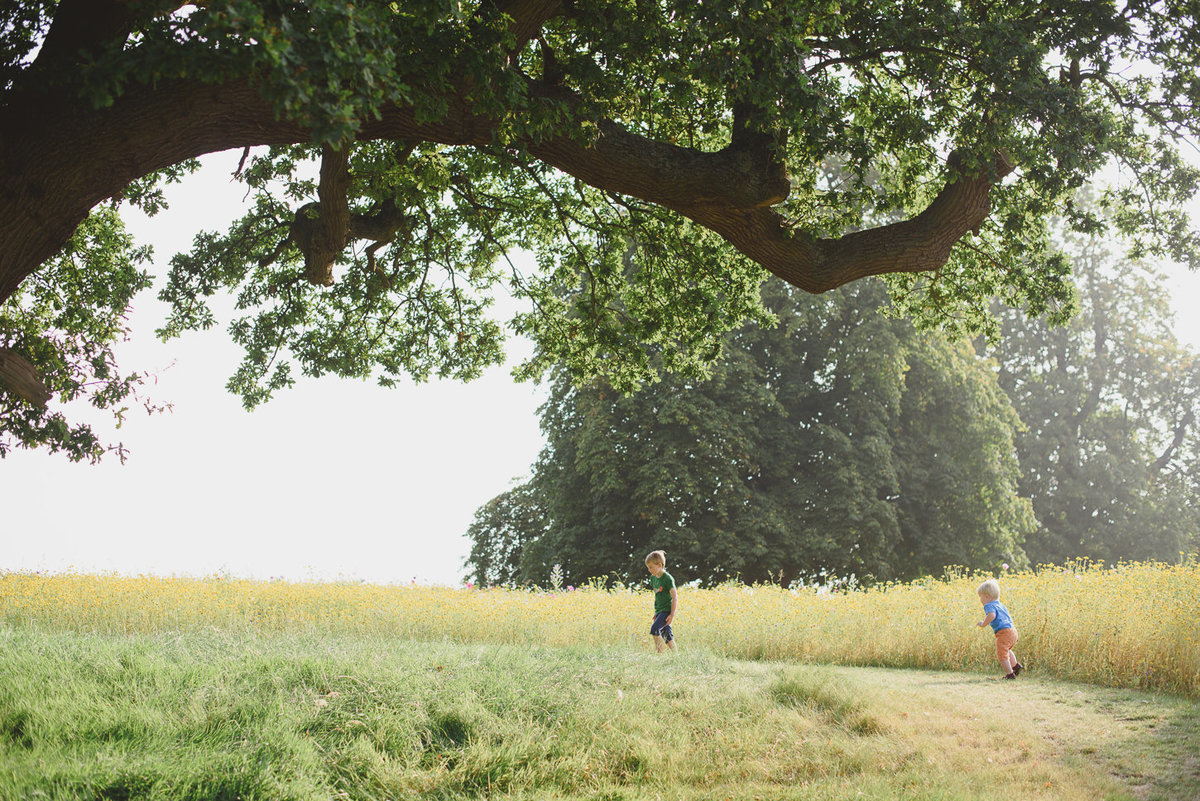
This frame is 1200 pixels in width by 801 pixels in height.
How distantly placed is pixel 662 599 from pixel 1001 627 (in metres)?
4.17

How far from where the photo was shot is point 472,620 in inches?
496

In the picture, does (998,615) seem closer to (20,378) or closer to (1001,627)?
(1001,627)

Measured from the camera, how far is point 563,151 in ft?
25.0

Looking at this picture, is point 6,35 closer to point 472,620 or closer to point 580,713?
point 580,713

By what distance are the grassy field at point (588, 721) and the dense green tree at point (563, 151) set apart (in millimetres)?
3298

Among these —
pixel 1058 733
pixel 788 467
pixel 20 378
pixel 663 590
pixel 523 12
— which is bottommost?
pixel 1058 733

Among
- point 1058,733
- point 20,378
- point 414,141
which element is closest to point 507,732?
point 1058,733

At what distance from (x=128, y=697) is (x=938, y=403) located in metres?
23.5

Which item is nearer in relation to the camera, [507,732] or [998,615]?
[507,732]

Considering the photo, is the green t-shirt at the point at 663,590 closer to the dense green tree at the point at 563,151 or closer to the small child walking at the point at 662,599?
the small child walking at the point at 662,599

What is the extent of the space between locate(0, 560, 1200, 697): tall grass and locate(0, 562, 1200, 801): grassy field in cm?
8

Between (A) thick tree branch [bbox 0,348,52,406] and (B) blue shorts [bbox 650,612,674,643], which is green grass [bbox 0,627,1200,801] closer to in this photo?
(B) blue shorts [bbox 650,612,674,643]

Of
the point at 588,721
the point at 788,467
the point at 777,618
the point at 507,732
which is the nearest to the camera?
the point at 507,732

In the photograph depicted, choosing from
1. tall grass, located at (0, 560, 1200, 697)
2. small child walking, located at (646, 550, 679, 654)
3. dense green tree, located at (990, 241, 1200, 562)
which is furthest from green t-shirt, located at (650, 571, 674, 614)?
dense green tree, located at (990, 241, 1200, 562)
